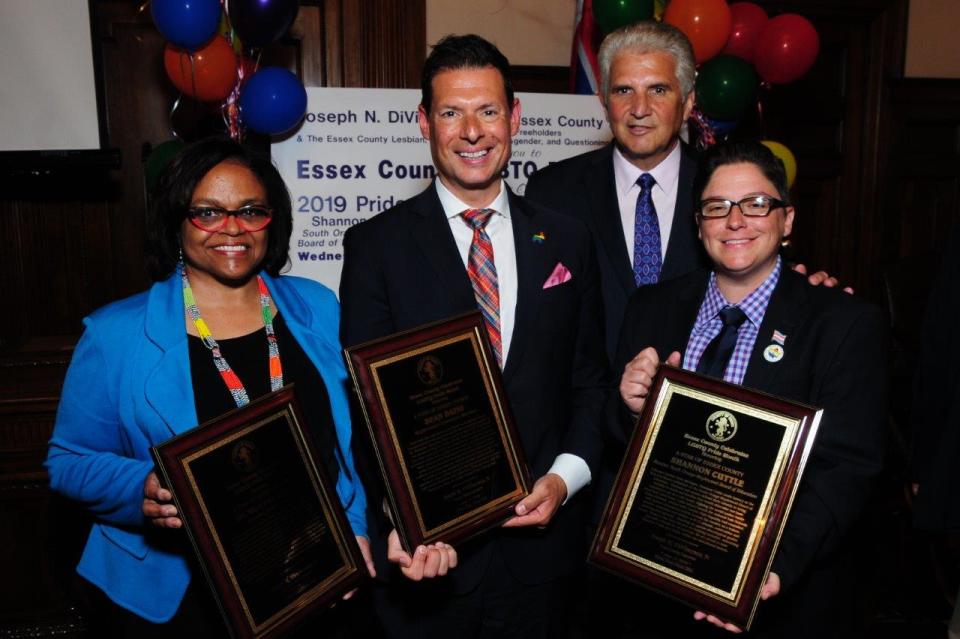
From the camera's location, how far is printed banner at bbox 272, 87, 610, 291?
4.18 meters

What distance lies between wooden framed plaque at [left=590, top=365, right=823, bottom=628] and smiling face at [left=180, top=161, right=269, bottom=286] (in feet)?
3.30

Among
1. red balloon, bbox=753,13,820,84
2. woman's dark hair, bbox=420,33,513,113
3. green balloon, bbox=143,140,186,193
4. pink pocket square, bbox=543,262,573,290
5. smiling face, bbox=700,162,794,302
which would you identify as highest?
red balloon, bbox=753,13,820,84

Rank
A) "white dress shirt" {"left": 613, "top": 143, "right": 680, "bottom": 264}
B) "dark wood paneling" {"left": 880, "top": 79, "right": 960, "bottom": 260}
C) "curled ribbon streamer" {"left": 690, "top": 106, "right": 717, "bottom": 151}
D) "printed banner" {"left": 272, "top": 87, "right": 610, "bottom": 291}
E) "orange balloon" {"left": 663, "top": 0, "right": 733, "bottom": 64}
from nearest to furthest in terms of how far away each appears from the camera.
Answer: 1. "white dress shirt" {"left": 613, "top": 143, "right": 680, "bottom": 264}
2. "orange balloon" {"left": 663, "top": 0, "right": 733, "bottom": 64}
3. "printed banner" {"left": 272, "top": 87, "right": 610, "bottom": 291}
4. "curled ribbon streamer" {"left": 690, "top": 106, "right": 717, "bottom": 151}
5. "dark wood paneling" {"left": 880, "top": 79, "right": 960, "bottom": 260}

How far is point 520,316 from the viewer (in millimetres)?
2012

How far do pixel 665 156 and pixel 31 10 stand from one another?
131 inches

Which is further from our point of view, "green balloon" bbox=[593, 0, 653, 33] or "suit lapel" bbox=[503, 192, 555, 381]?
"green balloon" bbox=[593, 0, 653, 33]

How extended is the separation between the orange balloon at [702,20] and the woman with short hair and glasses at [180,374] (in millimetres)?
2697

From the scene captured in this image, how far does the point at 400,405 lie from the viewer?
1.69m

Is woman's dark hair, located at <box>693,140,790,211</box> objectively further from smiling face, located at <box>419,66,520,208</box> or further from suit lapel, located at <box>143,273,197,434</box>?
suit lapel, located at <box>143,273,197,434</box>

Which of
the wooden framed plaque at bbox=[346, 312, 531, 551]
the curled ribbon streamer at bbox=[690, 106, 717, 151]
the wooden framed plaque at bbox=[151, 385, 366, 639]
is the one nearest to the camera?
the wooden framed plaque at bbox=[151, 385, 366, 639]

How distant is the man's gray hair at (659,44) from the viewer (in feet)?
8.72

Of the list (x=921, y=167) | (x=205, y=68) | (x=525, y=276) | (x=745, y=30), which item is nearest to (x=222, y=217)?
(x=525, y=276)

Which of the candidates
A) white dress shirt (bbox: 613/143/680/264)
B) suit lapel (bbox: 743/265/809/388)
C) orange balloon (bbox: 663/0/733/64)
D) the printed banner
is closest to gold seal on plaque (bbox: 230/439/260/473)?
suit lapel (bbox: 743/265/809/388)

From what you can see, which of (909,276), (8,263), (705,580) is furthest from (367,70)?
(705,580)
